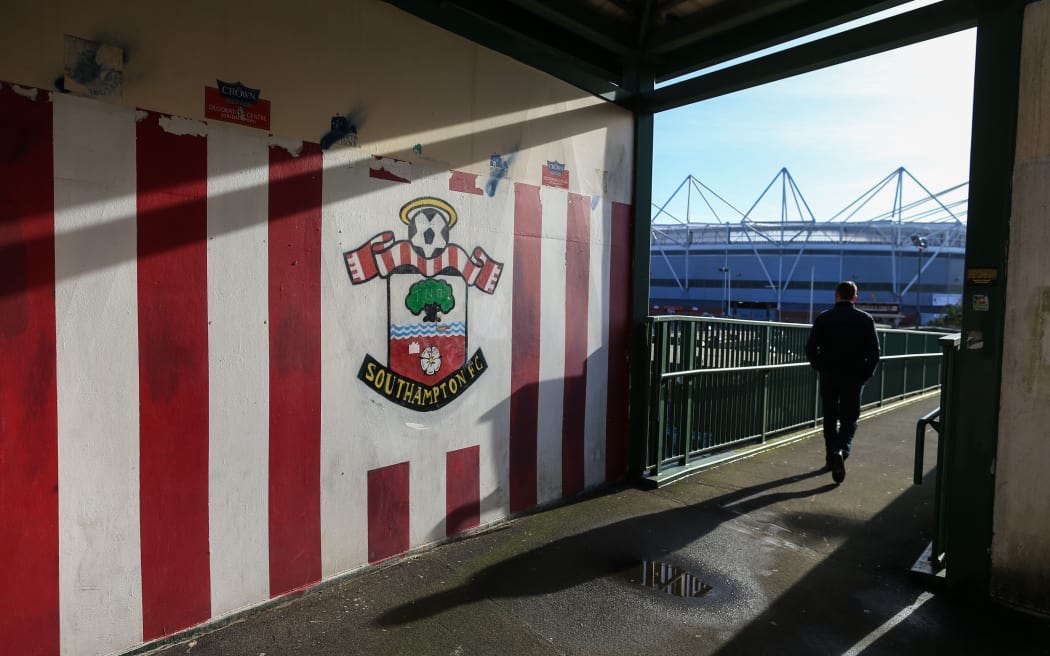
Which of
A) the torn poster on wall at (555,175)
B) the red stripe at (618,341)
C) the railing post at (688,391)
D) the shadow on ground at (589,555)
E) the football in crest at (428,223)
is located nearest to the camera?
the shadow on ground at (589,555)

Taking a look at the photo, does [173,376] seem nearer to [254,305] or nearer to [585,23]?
[254,305]

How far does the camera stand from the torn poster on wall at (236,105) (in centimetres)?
257

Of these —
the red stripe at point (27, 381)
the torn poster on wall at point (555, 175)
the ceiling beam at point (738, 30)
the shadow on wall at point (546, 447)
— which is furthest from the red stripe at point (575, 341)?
the red stripe at point (27, 381)

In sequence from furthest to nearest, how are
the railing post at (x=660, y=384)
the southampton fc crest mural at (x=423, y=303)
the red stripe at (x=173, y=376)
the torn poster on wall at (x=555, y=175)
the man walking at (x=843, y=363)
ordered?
the man walking at (x=843, y=363) < the railing post at (x=660, y=384) < the torn poster on wall at (x=555, y=175) < the southampton fc crest mural at (x=423, y=303) < the red stripe at (x=173, y=376)

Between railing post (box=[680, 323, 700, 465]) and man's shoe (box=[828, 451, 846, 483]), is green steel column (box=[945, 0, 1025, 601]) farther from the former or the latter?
railing post (box=[680, 323, 700, 465])

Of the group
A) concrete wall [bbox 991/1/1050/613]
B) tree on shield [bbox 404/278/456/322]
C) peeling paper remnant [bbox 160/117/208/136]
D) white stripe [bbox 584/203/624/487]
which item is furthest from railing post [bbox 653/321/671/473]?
peeling paper remnant [bbox 160/117/208/136]

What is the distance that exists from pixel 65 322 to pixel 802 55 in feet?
14.2

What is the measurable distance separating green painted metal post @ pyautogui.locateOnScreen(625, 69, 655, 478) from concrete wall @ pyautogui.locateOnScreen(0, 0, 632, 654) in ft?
2.83

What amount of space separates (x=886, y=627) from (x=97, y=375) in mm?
3699

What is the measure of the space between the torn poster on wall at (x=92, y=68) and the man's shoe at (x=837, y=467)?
17.6 feet

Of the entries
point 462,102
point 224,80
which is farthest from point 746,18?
point 224,80

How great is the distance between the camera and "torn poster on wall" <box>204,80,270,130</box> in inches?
101

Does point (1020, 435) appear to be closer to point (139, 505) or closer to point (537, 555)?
point (537, 555)

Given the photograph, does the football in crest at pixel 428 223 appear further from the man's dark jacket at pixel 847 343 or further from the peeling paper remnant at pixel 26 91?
the man's dark jacket at pixel 847 343
